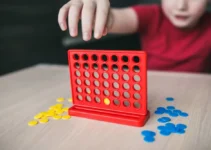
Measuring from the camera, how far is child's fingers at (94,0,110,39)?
1.26 ft

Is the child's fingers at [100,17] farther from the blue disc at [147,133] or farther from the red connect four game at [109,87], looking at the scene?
the blue disc at [147,133]

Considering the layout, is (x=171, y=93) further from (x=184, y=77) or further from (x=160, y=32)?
(x=160, y=32)

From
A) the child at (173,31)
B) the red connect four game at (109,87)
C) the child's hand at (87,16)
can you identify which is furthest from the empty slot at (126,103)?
the child at (173,31)

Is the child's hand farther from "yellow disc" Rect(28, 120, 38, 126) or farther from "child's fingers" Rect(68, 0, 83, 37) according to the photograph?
"yellow disc" Rect(28, 120, 38, 126)

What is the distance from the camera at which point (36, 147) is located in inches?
12.0

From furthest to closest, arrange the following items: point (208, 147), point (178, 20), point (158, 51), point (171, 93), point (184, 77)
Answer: point (158, 51), point (178, 20), point (184, 77), point (171, 93), point (208, 147)

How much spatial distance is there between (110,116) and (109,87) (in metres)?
0.04

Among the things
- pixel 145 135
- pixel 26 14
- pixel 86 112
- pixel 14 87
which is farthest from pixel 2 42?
pixel 145 135

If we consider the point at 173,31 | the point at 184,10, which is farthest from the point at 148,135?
the point at 173,31

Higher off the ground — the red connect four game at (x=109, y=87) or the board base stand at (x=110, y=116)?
the red connect four game at (x=109, y=87)

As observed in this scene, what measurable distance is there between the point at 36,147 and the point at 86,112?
0.10 m

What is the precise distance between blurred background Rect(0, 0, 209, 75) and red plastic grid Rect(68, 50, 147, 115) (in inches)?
14.1

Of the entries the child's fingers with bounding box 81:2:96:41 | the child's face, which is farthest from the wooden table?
the child's face

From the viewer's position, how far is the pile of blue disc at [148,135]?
12.2 inches
